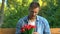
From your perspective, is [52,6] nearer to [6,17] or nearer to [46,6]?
[46,6]

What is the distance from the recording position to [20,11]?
20.4ft

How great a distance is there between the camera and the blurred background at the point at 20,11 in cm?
583

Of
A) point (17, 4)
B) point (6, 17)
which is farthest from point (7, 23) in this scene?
point (17, 4)

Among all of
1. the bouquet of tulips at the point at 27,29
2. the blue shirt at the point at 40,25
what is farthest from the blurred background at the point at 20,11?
the bouquet of tulips at the point at 27,29

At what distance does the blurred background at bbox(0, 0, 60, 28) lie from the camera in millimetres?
5832

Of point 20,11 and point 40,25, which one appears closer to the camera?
point 40,25

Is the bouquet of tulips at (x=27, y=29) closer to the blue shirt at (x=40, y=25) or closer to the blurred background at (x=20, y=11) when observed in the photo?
the blue shirt at (x=40, y=25)

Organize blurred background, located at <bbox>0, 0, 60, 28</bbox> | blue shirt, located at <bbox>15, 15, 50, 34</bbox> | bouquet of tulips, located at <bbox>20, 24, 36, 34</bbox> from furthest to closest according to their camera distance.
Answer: blurred background, located at <bbox>0, 0, 60, 28</bbox> → blue shirt, located at <bbox>15, 15, 50, 34</bbox> → bouquet of tulips, located at <bbox>20, 24, 36, 34</bbox>

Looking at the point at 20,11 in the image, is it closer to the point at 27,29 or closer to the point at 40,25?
the point at 40,25

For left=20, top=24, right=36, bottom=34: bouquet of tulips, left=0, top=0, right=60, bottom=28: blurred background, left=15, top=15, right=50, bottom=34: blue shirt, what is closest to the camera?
left=20, top=24, right=36, bottom=34: bouquet of tulips

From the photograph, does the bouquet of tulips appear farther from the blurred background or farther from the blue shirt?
the blurred background

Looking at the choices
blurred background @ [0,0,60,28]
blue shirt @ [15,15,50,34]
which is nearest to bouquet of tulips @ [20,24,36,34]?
blue shirt @ [15,15,50,34]

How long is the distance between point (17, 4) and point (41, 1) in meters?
0.66

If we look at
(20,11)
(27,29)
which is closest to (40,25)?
(27,29)
